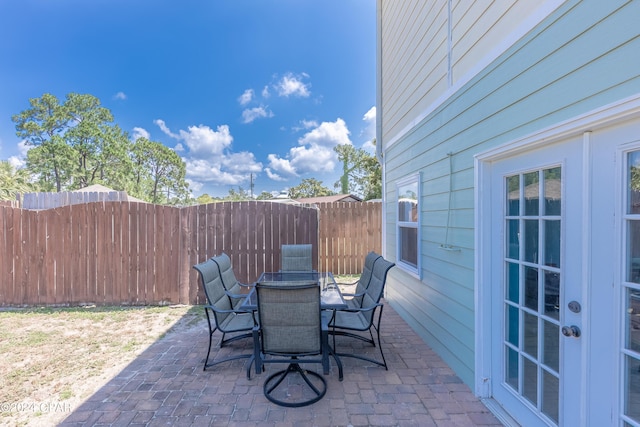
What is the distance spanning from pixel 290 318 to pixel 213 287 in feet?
3.60

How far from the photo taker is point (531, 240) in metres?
1.86

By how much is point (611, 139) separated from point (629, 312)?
2.59 feet

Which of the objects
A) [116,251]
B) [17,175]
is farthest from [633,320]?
[17,175]

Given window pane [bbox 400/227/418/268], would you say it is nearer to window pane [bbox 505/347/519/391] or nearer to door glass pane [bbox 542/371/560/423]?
window pane [bbox 505/347/519/391]

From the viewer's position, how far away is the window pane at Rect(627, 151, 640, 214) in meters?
1.23

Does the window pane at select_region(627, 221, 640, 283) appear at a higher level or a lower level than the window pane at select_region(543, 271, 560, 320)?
higher

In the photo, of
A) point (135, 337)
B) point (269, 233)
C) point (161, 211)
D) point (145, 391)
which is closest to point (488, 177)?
point (145, 391)

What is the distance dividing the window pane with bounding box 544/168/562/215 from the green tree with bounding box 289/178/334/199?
29410 millimetres

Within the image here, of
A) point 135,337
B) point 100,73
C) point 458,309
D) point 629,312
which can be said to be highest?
point 100,73

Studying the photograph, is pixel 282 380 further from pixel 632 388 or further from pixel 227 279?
pixel 632 388

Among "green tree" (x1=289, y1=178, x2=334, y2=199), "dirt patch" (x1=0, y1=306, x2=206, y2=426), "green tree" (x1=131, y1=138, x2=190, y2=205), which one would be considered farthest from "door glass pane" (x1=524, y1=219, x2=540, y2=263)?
"green tree" (x1=289, y1=178, x2=334, y2=199)

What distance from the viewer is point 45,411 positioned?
2172 millimetres

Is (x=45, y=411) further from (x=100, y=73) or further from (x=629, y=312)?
(x=100, y=73)

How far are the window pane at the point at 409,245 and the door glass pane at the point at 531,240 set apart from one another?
74.2 inches
